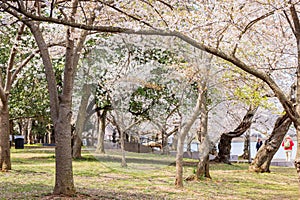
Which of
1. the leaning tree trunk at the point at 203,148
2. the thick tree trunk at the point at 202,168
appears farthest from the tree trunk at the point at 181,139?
the thick tree trunk at the point at 202,168

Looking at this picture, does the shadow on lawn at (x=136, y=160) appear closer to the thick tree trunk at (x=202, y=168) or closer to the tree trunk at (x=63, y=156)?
the thick tree trunk at (x=202, y=168)

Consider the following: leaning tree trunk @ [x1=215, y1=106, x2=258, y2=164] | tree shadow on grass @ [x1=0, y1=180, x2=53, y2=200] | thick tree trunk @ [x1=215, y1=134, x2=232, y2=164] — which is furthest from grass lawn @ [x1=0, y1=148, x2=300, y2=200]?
thick tree trunk @ [x1=215, y1=134, x2=232, y2=164]

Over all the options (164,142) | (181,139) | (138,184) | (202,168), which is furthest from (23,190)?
(164,142)

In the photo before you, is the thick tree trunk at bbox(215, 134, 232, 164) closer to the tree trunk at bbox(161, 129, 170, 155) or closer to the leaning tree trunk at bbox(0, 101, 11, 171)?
the tree trunk at bbox(161, 129, 170, 155)

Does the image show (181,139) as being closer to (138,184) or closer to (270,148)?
(138,184)

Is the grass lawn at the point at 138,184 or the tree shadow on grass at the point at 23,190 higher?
the tree shadow on grass at the point at 23,190

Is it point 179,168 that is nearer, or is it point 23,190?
point 23,190

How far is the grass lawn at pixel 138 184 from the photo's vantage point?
27.8 ft

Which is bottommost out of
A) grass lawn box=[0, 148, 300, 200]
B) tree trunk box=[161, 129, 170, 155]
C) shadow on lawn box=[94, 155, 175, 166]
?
grass lawn box=[0, 148, 300, 200]

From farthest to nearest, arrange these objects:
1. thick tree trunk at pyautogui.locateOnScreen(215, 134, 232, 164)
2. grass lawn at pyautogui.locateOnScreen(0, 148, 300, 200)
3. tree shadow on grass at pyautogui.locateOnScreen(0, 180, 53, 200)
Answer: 1. thick tree trunk at pyautogui.locateOnScreen(215, 134, 232, 164)
2. grass lawn at pyautogui.locateOnScreen(0, 148, 300, 200)
3. tree shadow on grass at pyautogui.locateOnScreen(0, 180, 53, 200)

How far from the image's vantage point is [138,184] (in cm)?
1020

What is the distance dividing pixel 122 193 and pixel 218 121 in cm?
920

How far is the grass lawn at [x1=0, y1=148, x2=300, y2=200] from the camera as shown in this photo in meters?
8.48

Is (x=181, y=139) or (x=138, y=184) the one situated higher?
(x=181, y=139)
